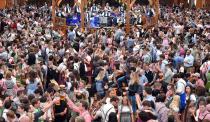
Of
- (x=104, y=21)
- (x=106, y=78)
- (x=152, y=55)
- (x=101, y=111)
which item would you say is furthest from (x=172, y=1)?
(x=101, y=111)

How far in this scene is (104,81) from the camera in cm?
1271

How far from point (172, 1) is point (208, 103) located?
44322 mm

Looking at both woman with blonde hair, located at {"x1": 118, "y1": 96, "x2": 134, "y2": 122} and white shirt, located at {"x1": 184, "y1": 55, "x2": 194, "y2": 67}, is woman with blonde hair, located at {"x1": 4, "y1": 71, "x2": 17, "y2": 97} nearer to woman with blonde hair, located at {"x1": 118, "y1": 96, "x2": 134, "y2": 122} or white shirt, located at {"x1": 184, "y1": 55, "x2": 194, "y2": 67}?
woman with blonde hair, located at {"x1": 118, "y1": 96, "x2": 134, "y2": 122}

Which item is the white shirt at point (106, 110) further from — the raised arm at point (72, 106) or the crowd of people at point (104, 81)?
the raised arm at point (72, 106)

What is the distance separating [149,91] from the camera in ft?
33.7

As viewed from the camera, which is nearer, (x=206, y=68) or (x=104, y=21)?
(x=206, y=68)

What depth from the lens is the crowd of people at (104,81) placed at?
954cm

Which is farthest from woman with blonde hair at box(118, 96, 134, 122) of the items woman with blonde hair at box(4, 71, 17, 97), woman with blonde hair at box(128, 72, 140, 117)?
woman with blonde hair at box(4, 71, 17, 97)

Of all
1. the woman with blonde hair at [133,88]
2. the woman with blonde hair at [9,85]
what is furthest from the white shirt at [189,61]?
the woman with blonde hair at [9,85]

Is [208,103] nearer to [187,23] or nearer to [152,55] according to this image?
[152,55]

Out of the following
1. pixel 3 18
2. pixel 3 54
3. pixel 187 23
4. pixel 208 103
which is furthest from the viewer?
pixel 3 18

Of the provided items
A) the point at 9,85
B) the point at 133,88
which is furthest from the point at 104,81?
the point at 9,85

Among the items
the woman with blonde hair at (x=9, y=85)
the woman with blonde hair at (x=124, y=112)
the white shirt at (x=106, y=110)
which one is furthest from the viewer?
the woman with blonde hair at (x=9, y=85)

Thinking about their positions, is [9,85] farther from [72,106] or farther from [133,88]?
[133,88]
